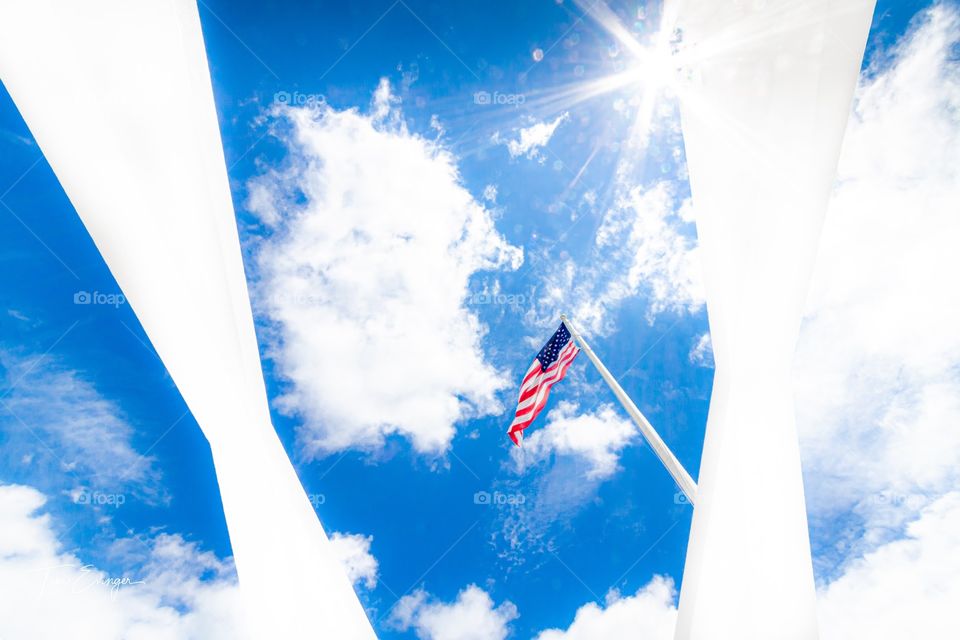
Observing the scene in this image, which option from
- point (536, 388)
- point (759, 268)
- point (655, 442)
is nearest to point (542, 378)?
point (536, 388)

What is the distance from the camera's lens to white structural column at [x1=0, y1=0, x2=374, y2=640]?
64.1 inches

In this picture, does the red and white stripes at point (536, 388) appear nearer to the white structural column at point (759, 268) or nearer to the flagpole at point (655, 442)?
the flagpole at point (655, 442)

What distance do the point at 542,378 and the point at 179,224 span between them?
239 inches

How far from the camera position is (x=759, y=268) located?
1.89 meters

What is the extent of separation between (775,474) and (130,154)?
3174 millimetres

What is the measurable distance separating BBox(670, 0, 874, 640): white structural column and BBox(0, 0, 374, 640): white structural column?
1902 millimetres

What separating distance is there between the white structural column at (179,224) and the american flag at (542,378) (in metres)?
4.91

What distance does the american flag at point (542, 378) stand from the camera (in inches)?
272

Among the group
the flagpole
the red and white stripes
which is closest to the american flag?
the red and white stripes

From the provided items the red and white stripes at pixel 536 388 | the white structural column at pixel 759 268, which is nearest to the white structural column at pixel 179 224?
the white structural column at pixel 759 268

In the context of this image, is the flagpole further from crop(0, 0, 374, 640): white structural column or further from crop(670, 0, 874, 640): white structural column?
crop(0, 0, 374, 640): white structural column

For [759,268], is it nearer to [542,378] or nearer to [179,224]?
[179,224]

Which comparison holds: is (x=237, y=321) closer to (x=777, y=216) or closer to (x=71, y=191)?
(x=71, y=191)

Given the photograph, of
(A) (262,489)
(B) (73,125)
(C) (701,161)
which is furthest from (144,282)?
(C) (701,161)
